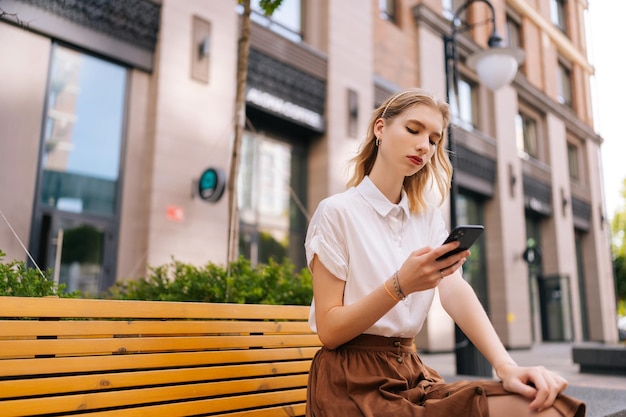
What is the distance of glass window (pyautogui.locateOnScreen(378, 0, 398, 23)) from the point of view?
16.0 metres

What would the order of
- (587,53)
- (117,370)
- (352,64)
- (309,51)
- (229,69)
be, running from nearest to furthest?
1. (117,370)
2. (229,69)
3. (309,51)
4. (352,64)
5. (587,53)

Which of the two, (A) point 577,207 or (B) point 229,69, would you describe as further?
(A) point 577,207

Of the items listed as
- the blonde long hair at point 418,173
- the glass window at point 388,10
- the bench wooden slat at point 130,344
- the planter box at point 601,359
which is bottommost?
the planter box at point 601,359

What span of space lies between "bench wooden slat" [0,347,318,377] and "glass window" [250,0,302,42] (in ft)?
34.3

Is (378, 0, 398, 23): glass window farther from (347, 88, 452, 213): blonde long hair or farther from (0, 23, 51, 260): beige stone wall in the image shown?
(347, 88, 452, 213): blonde long hair

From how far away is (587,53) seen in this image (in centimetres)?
2872

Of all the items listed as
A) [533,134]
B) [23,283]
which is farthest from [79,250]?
[533,134]

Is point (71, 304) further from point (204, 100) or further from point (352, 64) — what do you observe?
point (352, 64)

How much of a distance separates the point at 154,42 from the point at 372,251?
29.2 feet

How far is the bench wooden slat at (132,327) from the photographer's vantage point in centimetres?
185

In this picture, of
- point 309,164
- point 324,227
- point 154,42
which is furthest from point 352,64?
point 324,227

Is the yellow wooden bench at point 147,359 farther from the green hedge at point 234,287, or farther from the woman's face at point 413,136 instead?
the green hedge at point 234,287

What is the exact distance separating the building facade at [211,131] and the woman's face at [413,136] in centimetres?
63

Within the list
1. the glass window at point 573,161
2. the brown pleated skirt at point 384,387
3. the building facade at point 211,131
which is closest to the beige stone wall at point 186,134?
the building facade at point 211,131
